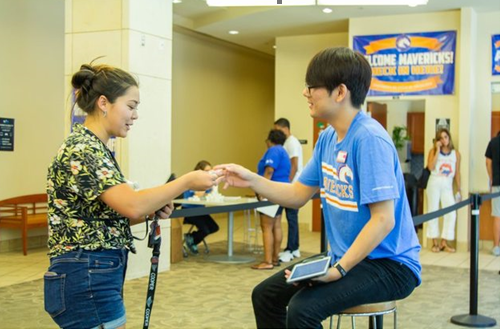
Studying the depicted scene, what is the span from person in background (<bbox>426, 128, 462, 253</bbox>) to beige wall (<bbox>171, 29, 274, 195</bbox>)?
4983 millimetres

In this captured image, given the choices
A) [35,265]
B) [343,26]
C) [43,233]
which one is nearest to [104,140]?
[35,265]

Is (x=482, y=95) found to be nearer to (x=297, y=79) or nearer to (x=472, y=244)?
(x=297, y=79)

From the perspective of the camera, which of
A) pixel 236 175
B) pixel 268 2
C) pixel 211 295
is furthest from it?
pixel 268 2

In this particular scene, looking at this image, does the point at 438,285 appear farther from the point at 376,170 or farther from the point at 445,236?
the point at 376,170

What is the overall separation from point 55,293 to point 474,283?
146 inches

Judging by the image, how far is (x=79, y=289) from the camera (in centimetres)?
250

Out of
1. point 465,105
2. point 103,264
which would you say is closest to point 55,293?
point 103,264

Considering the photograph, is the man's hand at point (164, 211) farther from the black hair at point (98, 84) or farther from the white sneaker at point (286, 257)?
the white sneaker at point (286, 257)

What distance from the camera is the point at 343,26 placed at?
11188 millimetres

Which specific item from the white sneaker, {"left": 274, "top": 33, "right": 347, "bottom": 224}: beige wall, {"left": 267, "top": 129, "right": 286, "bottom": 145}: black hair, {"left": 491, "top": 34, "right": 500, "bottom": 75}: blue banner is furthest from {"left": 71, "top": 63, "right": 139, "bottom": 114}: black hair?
{"left": 274, "top": 33, "right": 347, "bottom": 224}: beige wall

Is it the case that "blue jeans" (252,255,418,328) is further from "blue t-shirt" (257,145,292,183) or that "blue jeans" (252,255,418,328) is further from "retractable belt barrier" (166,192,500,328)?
"blue t-shirt" (257,145,292,183)

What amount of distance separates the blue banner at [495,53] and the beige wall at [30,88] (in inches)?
248

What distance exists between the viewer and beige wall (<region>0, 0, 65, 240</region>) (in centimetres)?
890

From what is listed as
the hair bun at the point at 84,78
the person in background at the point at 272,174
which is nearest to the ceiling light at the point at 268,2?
the person in background at the point at 272,174
